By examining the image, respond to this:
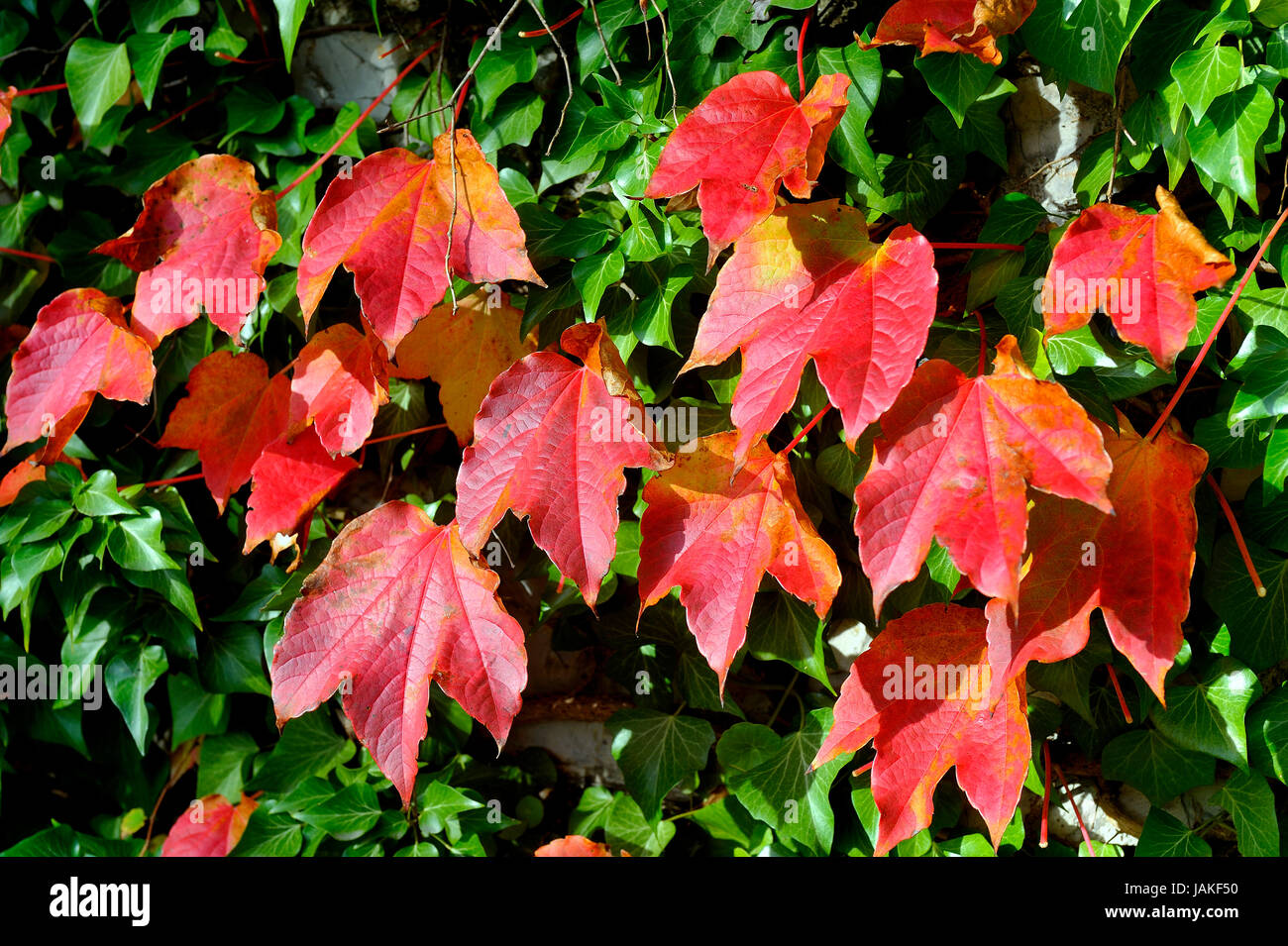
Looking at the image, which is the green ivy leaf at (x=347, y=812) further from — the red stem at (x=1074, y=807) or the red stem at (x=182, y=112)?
the red stem at (x=182, y=112)

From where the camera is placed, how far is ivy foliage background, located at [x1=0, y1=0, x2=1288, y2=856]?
3.51 feet

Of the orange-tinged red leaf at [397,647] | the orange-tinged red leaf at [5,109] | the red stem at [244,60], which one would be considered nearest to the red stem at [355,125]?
the red stem at [244,60]

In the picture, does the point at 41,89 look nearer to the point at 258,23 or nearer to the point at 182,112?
the point at 182,112

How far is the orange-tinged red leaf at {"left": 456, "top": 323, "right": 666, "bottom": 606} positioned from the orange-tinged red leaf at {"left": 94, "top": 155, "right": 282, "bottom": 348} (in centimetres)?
38

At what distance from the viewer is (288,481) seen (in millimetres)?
1324

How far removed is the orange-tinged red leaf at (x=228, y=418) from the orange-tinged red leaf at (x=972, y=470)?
90cm

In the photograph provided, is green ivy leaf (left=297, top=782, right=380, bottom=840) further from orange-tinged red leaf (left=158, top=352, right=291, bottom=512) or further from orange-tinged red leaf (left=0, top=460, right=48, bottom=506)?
orange-tinged red leaf (left=0, top=460, right=48, bottom=506)

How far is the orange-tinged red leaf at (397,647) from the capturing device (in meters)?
1.10

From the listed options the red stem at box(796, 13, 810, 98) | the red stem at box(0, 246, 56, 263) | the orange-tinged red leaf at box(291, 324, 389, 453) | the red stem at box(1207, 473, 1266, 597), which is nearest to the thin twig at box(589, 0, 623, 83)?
the red stem at box(796, 13, 810, 98)

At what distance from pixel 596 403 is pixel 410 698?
1.37 ft

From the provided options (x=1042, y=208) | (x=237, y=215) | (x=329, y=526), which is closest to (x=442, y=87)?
(x=237, y=215)

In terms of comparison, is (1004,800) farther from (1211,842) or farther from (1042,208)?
(1042,208)

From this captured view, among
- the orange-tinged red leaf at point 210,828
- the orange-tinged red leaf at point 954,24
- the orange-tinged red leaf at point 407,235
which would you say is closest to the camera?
Answer: the orange-tinged red leaf at point 954,24

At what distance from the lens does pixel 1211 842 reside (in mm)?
1229
